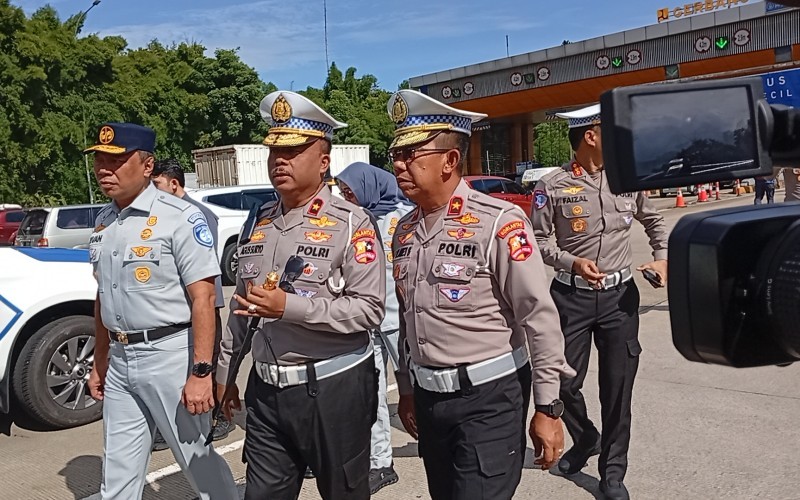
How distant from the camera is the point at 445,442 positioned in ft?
8.36

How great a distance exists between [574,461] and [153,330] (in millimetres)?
2288

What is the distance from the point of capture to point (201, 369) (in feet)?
9.96

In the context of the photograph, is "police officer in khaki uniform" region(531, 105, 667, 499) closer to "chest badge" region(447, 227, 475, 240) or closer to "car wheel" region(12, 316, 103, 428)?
"chest badge" region(447, 227, 475, 240)

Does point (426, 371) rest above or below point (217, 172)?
below

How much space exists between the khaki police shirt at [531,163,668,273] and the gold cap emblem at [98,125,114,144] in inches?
83.4

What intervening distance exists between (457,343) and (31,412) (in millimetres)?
3734

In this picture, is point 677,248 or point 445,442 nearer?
point 677,248

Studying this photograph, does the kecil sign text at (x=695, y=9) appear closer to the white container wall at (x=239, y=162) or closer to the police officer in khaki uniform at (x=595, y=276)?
the white container wall at (x=239, y=162)

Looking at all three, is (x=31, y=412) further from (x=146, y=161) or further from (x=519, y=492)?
(x=519, y=492)

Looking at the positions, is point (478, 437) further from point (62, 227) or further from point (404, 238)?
point (62, 227)

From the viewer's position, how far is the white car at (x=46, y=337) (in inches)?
195

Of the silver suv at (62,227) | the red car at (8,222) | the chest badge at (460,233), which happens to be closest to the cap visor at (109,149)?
the chest badge at (460,233)

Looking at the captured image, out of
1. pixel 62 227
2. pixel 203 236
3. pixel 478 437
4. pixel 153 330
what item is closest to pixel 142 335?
pixel 153 330

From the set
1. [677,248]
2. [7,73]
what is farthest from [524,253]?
[7,73]
